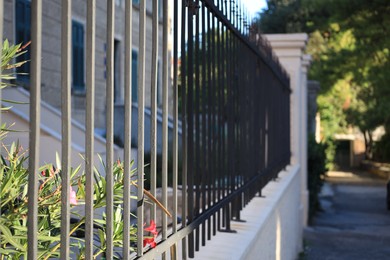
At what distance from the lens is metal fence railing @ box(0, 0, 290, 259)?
5.36 ft

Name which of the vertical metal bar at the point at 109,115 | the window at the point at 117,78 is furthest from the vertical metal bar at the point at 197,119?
the window at the point at 117,78

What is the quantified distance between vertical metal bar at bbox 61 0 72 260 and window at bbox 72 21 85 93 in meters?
9.62

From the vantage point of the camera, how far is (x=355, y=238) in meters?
11.8

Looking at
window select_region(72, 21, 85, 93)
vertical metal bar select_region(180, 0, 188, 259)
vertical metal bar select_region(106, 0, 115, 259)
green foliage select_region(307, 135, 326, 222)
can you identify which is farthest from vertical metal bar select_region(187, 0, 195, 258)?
green foliage select_region(307, 135, 326, 222)

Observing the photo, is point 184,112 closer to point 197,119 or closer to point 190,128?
point 190,128

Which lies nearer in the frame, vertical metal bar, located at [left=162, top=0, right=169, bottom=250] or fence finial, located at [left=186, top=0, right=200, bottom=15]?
vertical metal bar, located at [left=162, top=0, right=169, bottom=250]

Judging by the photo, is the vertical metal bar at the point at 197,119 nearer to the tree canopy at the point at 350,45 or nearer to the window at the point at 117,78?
the tree canopy at the point at 350,45

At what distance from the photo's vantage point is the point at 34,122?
59.0 inches

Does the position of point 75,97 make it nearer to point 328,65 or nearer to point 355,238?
Answer: point 355,238

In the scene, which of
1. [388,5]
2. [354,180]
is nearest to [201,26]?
[388,5]

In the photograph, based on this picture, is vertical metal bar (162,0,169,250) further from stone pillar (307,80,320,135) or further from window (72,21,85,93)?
stone pillar (307,80,320,135)

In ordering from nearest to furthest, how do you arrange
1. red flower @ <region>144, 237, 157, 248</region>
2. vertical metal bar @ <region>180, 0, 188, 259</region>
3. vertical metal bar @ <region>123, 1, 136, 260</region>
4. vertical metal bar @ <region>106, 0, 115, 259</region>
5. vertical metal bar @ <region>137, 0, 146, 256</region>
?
vertical metal bar @ <region>106, 0, 115, 259</region>, vertical metal bar @ <region>123, 1, 136, 260</region>, vertical metal bar @ <region>137, 0, 146, 256</region>, red flower @ <region>144, 237, 157, 248</region>, vertical metal bar @ <region>180, 0, 188, 259</region>

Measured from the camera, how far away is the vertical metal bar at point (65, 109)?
5.23 ft

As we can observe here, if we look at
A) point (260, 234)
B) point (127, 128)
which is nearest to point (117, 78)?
point (260, 234)
